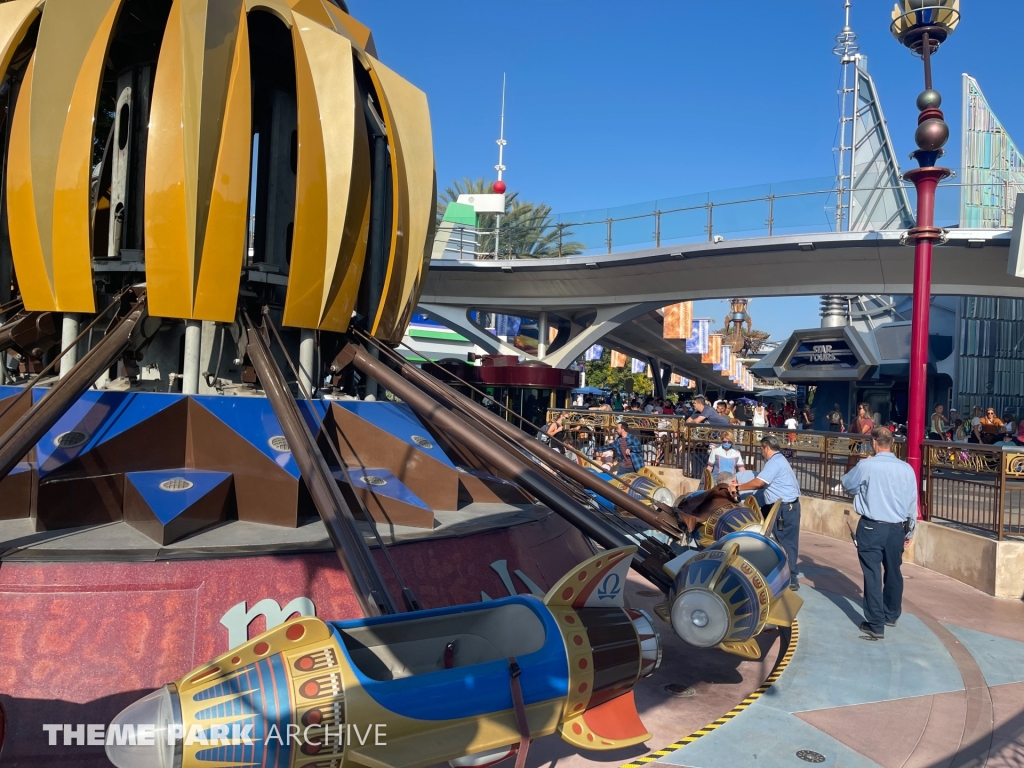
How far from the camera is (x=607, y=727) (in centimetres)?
475

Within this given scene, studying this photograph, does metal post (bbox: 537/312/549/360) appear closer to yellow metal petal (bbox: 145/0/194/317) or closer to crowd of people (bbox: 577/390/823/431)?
crowd of people (bbox: 577/390/823/431)

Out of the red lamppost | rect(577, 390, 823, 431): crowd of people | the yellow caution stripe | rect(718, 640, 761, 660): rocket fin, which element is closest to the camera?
the yellow caution stripe

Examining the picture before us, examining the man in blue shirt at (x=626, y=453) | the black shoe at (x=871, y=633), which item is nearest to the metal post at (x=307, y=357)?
the black shoe at (x=871, y=633)

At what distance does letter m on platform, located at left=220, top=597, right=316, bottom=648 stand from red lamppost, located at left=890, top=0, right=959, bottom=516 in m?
9.13

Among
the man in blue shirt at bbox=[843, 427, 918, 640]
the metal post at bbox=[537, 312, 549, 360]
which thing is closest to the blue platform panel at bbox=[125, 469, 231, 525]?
the man in blue shirt at bbox=[843, 427, 918, 640]

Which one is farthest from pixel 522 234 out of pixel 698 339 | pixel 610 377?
pixel 610 377

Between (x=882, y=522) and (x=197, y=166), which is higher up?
(x=197, y=166)

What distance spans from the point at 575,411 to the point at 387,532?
14.4m

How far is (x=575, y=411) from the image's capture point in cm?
2050

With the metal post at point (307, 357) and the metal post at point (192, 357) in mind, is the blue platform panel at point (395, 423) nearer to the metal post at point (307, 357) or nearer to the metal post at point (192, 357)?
the metal post at point (307, 357)

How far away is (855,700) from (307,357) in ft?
18.8

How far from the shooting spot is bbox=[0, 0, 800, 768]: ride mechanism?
3.89 meters

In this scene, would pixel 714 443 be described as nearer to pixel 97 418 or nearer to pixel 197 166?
pixel 197 166

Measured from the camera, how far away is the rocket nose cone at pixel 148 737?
3354 mm
